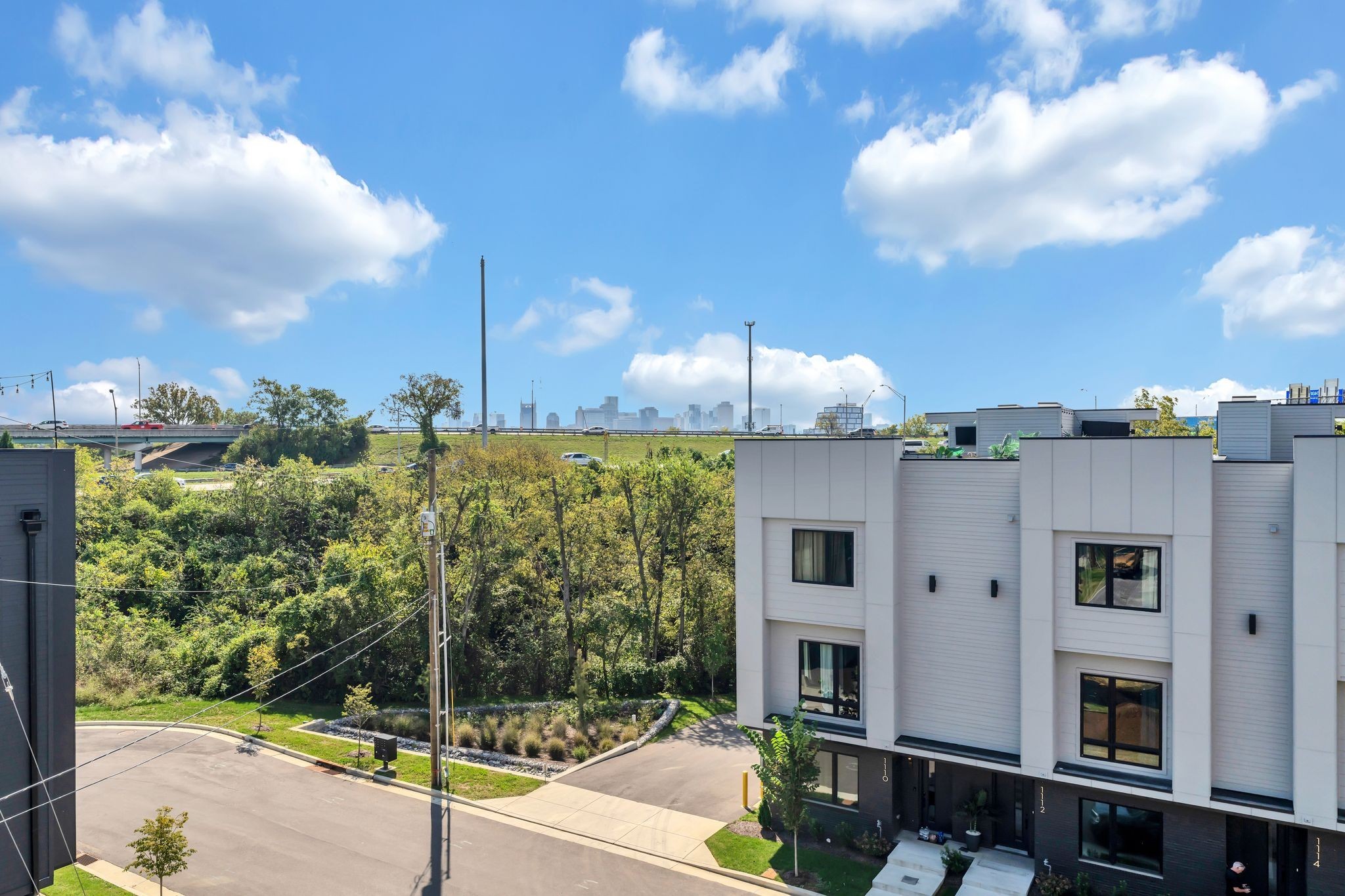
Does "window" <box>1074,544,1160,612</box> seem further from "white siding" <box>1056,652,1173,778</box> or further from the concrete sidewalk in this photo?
the concrete sidewalk

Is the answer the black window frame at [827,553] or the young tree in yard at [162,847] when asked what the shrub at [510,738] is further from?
the black window frame at [827,553]

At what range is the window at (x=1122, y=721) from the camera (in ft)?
44.5

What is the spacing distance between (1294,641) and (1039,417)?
8974mm

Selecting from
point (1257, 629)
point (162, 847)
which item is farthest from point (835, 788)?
point (162, 847)

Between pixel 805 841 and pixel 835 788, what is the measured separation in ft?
4.35

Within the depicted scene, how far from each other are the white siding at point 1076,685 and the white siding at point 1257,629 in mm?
1065

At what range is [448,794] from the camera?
19.1 m

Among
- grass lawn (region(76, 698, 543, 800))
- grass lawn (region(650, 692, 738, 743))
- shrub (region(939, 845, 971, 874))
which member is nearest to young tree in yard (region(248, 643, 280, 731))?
grass lawn (region(76, 698, 543, 800))

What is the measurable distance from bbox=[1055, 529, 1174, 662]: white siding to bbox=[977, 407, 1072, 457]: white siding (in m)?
6.05

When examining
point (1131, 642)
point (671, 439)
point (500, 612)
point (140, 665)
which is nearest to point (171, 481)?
point (140, 665)

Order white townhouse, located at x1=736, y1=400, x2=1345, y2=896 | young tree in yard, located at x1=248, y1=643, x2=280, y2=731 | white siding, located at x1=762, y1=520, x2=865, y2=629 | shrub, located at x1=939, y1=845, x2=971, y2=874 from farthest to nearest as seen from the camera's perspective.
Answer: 1. young tree in yard, located at x1=248, y1=643, x2=280, y2=731
2. white siding, located at x1=762, y1=520, x2=865, y2=629
3. shrub, located at x1=939, y1=845, x2=971, y2=874
4. white townhouse, located at x1=736, y1=400, x2=1345, y2=896

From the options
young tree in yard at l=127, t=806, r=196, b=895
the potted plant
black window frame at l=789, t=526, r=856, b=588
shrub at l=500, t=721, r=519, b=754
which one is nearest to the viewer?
young tree in yard at l=127, t=806, r=196, b=895

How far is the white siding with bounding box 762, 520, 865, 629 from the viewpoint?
629 inches

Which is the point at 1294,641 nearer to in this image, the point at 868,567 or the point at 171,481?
the point at 868,567
